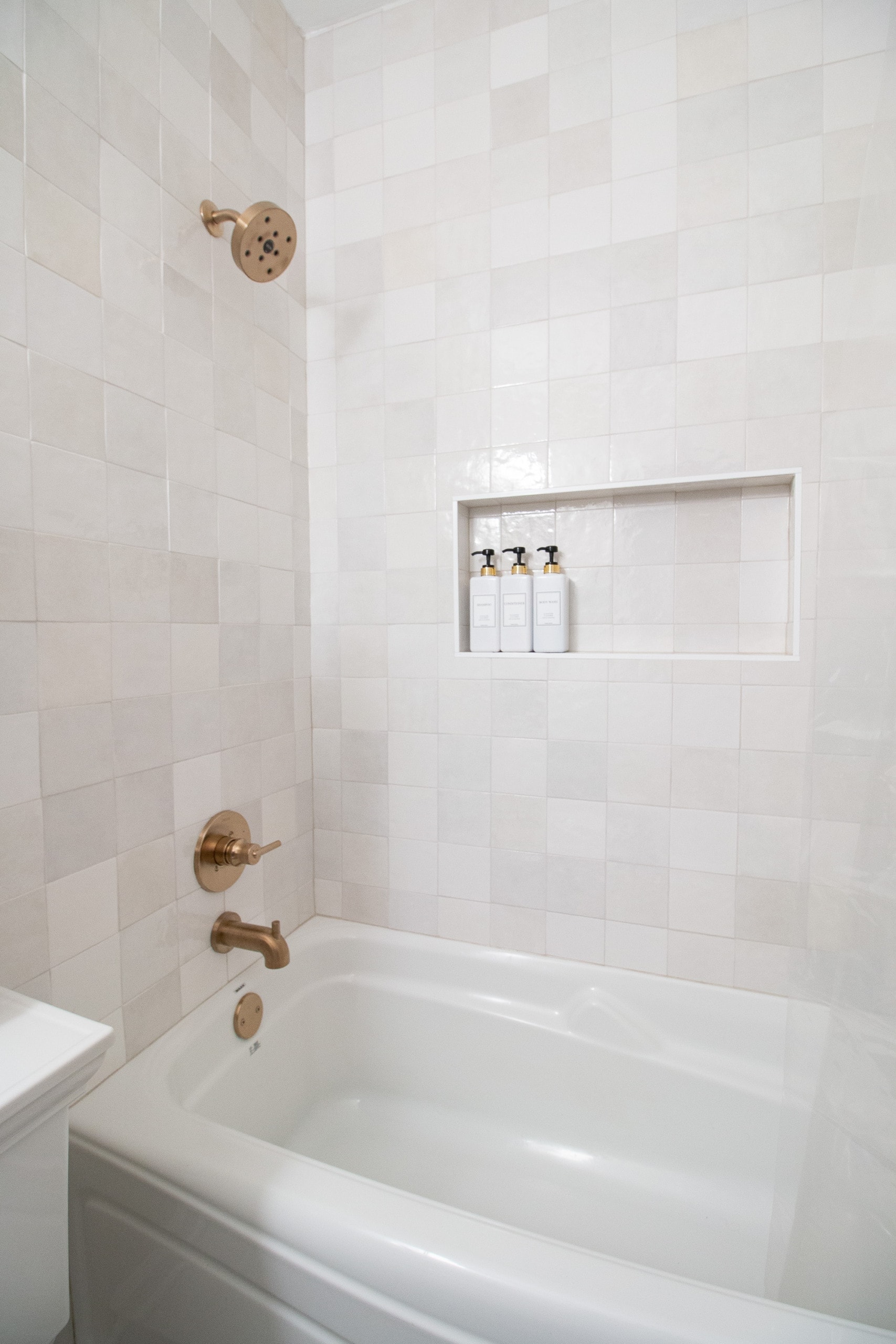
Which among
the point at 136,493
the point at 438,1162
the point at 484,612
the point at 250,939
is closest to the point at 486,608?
the point at 484,612

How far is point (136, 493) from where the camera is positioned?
3.59 feet

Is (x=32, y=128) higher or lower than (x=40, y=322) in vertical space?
higher

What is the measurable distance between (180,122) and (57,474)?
76 centimetres

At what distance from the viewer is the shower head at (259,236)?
3.79 feet

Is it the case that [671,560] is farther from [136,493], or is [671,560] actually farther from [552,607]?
[136,493]

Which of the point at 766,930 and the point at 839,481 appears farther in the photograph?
the point at 766,930

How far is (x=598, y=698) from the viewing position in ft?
4.54

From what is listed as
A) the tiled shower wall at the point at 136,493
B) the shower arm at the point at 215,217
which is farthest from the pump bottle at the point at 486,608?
the shower arm at the point at 215,217

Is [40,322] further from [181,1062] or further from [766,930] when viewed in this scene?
[766,930]

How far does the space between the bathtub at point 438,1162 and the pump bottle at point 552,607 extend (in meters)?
0.71

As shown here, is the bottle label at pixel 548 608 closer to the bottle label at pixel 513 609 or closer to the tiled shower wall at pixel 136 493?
the bottle label at pixel 513 609

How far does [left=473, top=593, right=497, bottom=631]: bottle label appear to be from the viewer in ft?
4.81

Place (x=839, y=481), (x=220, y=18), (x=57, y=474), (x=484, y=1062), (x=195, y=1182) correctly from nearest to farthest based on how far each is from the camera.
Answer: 1. (x=839, y=481)
2. (x=195, y=1182)
3. (x=57, y=474)
4. (x=220, y=18)
5. (x=484, y=1062)

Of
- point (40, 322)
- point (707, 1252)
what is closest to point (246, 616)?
point (40, 322)
